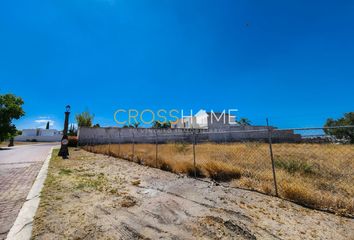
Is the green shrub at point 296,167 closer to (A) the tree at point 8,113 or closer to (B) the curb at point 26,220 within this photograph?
(B) the curb at point 26,220

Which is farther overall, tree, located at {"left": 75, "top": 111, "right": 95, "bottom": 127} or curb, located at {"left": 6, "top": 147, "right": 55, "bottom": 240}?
tree, located at {"left": 75, "top": 111, "right": 95, "bottom": 127}

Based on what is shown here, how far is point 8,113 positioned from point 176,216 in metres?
34.8

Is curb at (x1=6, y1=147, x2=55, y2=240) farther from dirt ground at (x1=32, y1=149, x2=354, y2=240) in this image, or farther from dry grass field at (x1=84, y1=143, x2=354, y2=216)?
dry grass field at (x1=84, y1=143, x2=354, y2=216)

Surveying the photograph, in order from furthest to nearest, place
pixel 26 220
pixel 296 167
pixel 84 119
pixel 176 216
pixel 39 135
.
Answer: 1. pixel 39 135
2. pixel 84 119
3. pixel 296 167
4. pixel 176 216
5. pixel 26 220

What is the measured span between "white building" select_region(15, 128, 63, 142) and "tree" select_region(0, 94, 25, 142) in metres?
37.8

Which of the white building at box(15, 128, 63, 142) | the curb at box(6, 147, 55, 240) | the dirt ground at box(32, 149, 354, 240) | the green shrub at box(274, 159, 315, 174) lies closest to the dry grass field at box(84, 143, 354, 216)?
the green shrub at box(274, 159, 315, 174)

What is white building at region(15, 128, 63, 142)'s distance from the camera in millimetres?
65812

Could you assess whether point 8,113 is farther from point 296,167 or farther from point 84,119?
point 296,167

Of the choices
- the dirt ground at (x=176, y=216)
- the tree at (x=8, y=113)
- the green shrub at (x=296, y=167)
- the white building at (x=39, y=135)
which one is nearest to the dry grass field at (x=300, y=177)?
the green shrub at (x=296, y=167)

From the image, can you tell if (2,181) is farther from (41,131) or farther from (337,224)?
(41,131)

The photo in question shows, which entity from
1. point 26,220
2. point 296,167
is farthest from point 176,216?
point 296,167

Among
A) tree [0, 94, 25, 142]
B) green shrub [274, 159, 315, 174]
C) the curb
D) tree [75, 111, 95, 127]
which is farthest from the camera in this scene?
tree [75, 111, 95, 127]

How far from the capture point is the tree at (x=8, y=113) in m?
28.1

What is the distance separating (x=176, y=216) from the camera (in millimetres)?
3547
